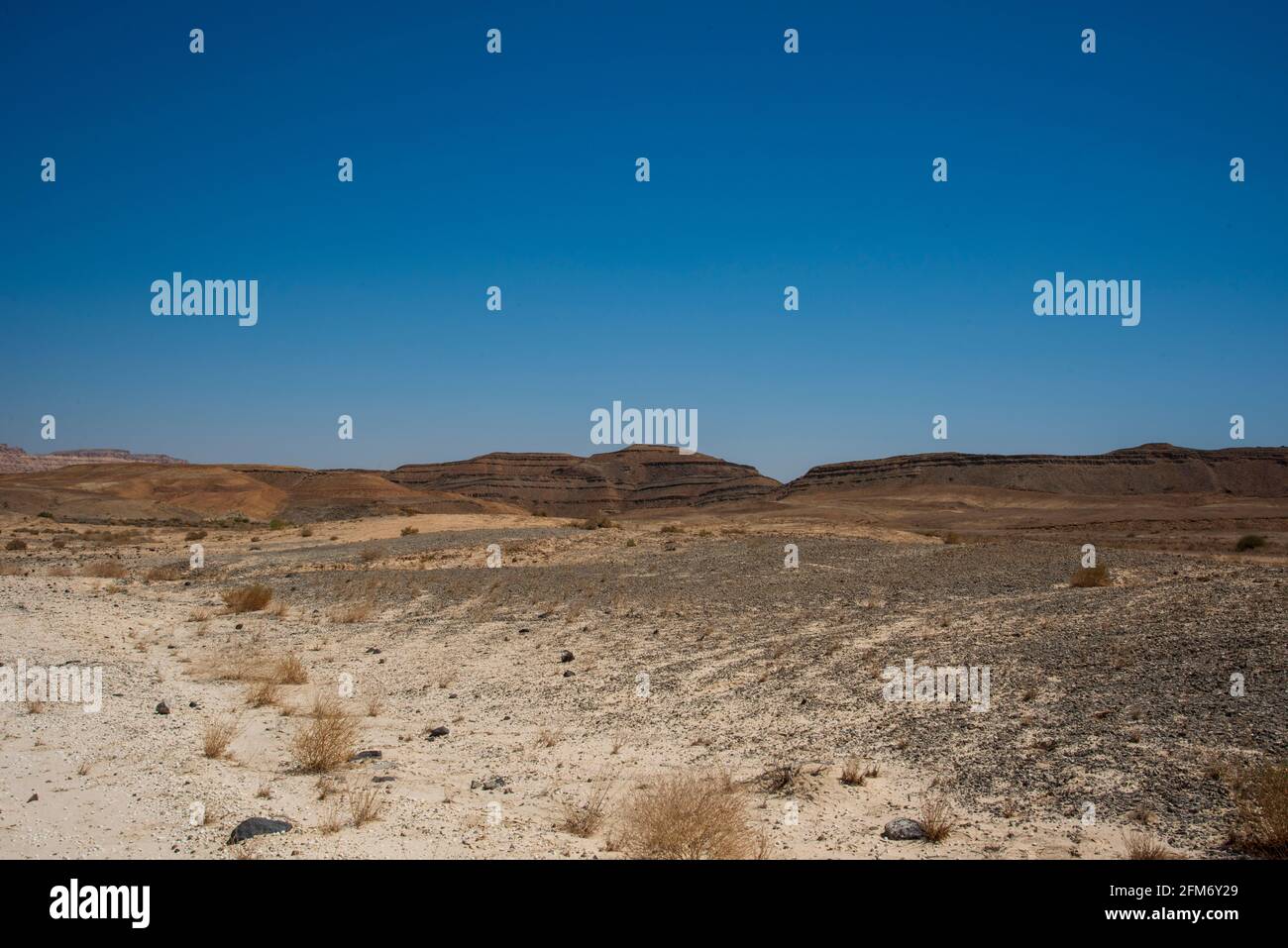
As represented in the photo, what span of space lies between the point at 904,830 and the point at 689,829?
1872mm

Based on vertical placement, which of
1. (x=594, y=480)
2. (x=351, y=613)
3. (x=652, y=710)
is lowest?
(x=652, y=710)

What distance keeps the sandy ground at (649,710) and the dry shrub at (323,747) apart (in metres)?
0.18

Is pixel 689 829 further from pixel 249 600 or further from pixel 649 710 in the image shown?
pixel 249 600

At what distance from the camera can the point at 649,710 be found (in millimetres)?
11000

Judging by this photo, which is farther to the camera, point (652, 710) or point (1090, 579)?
point (1090, 579)

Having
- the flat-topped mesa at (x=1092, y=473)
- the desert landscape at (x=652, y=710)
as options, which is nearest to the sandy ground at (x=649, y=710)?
the desert landscape at (x=652, y=710)

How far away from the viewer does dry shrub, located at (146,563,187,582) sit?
25.7 metres

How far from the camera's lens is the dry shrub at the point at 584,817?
657cm

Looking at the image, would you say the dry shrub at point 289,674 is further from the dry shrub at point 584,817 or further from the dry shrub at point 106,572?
the dry shrub at point 106,572

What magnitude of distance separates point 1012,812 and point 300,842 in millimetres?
5541

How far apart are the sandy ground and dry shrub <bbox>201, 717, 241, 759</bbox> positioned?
0.12m

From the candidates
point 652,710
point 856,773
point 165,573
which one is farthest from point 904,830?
point 165,573
